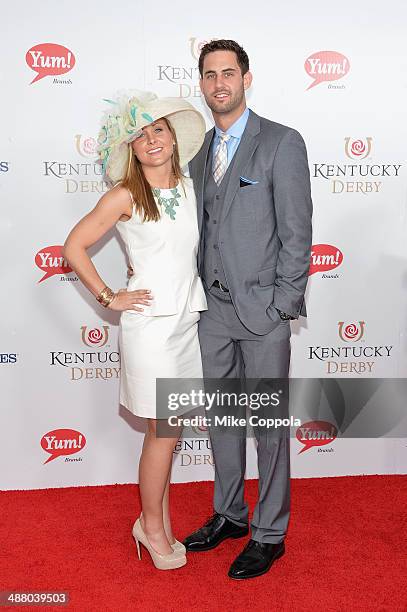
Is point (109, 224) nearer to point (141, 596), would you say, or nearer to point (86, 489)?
point (141, 596)

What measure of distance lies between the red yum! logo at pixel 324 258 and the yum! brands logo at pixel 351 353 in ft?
0.99

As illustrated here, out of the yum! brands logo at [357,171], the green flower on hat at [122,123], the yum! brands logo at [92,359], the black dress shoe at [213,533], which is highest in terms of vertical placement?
the green flower on hat at [122,123]

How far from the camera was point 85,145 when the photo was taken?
349 centimetres

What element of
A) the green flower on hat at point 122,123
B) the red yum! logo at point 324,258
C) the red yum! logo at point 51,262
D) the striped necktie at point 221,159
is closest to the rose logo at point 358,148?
the red yum! logo at point 324,258

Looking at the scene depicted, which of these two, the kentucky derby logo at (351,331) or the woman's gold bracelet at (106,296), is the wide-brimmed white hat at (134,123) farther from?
the kentucky derby logo at (351,331)

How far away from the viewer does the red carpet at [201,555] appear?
2.74 meters

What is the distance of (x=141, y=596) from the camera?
2750 millimetres

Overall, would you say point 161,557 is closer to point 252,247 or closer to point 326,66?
point 252,247

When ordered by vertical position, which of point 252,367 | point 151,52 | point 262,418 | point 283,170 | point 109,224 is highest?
point 151,52

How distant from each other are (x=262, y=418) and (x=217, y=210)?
0.87m

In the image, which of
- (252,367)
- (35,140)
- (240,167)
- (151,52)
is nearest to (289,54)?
(151,52)

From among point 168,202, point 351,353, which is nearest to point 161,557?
point 168,202

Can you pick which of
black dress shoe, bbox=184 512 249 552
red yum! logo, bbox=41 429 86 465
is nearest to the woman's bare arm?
black dress shoe, bbox=184 512 249 552

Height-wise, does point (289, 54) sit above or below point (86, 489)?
above
